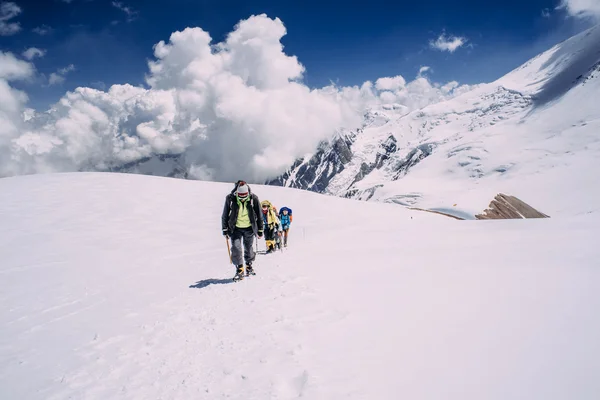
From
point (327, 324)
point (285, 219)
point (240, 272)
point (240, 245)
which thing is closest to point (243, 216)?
point (240, 245)

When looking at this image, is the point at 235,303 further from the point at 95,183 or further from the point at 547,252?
the point at 95,183

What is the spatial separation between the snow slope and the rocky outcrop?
113 ft

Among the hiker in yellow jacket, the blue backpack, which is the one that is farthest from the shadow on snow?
the blue backpack

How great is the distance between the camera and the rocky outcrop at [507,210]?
43306 millimetres

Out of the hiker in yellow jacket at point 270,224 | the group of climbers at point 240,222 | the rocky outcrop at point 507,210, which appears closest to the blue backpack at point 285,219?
the hiker in yellow jacket at point 270,224

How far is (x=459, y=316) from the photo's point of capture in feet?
15.6

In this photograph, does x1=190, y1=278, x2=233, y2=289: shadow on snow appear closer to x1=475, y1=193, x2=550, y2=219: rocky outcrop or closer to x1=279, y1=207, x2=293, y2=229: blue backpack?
x1=279, y1=207, x2=293, y2=229: blue backpack

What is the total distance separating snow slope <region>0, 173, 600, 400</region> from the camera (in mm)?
3506

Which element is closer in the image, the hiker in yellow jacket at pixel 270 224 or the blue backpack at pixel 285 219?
the hiker in yellow jacket at pixel 270 224

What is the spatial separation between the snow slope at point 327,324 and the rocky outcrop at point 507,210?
3459cm

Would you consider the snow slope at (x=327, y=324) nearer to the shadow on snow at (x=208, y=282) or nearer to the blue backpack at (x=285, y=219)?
the shadow on snow at (x=208, y=282)

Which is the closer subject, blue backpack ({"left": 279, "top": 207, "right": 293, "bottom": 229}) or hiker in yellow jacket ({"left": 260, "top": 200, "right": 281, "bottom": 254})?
hiker in yellow jacket ({"left": 260, "top": 200, "right": 281, "bottom": 254})

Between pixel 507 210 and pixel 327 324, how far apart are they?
51.4 meters

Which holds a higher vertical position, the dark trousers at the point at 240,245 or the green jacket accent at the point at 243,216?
A: the green jacket accent at the point at 243,216
